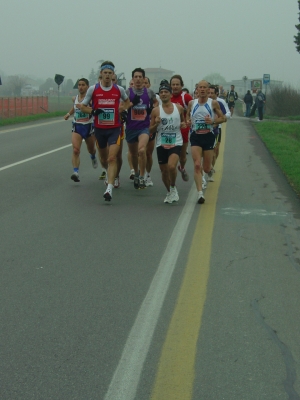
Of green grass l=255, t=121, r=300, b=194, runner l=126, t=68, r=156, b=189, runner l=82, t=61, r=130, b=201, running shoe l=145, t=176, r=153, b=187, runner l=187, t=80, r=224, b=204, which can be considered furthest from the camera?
green grass l=255, t=121, r=300, b=194

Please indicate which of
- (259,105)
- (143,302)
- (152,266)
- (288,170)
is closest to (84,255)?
(152,266)

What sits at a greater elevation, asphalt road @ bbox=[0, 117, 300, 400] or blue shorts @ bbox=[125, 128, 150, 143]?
blue shorts @ bbox=[125, 128, 150, 143]

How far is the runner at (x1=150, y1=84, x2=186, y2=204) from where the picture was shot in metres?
10.7

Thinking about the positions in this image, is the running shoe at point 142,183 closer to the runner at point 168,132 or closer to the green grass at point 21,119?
the runner at point 168,132

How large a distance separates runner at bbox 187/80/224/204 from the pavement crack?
5402 mm

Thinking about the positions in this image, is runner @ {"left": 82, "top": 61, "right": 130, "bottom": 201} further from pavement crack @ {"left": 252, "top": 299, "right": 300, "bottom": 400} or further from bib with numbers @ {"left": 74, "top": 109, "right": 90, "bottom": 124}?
pavement crack @ {"left": 252, "top": 299, "right": 300, "bottom": 400}

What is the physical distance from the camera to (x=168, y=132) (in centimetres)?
1077

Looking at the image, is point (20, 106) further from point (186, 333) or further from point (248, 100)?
point (186, 333)

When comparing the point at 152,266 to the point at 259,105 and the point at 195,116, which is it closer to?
the point at 195,116

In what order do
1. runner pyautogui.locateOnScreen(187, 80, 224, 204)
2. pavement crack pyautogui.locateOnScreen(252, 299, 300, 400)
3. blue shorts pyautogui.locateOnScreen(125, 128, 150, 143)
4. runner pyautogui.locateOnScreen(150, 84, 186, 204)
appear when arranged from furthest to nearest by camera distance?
blue shorts pyautogui.locateOnScreen(125, 128, 150, 143) < runner pyautogui.locateOnScreen(187, 80, 224, 204) < runner pyautogui.locateOnScreen(150, 84, 186, 204) < pavement crack pyautogui.locateOnScreen(252, 299, 300, 400)

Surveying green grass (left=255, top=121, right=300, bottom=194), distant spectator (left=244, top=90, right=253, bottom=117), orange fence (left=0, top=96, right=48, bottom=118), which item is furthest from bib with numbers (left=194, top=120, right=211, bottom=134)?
distant spectator (left=244, top=90, right=253, bottom=117)

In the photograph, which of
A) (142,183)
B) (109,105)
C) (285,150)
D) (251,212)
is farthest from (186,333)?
(285,150)

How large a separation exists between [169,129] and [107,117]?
1.05 m

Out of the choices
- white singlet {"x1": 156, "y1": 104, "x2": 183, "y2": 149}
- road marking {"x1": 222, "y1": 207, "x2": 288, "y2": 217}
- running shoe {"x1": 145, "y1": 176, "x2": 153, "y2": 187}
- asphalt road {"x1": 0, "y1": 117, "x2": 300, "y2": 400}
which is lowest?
running shoe {"x1": 145, "y1": 176, "x2": 153, "y2": 187}
